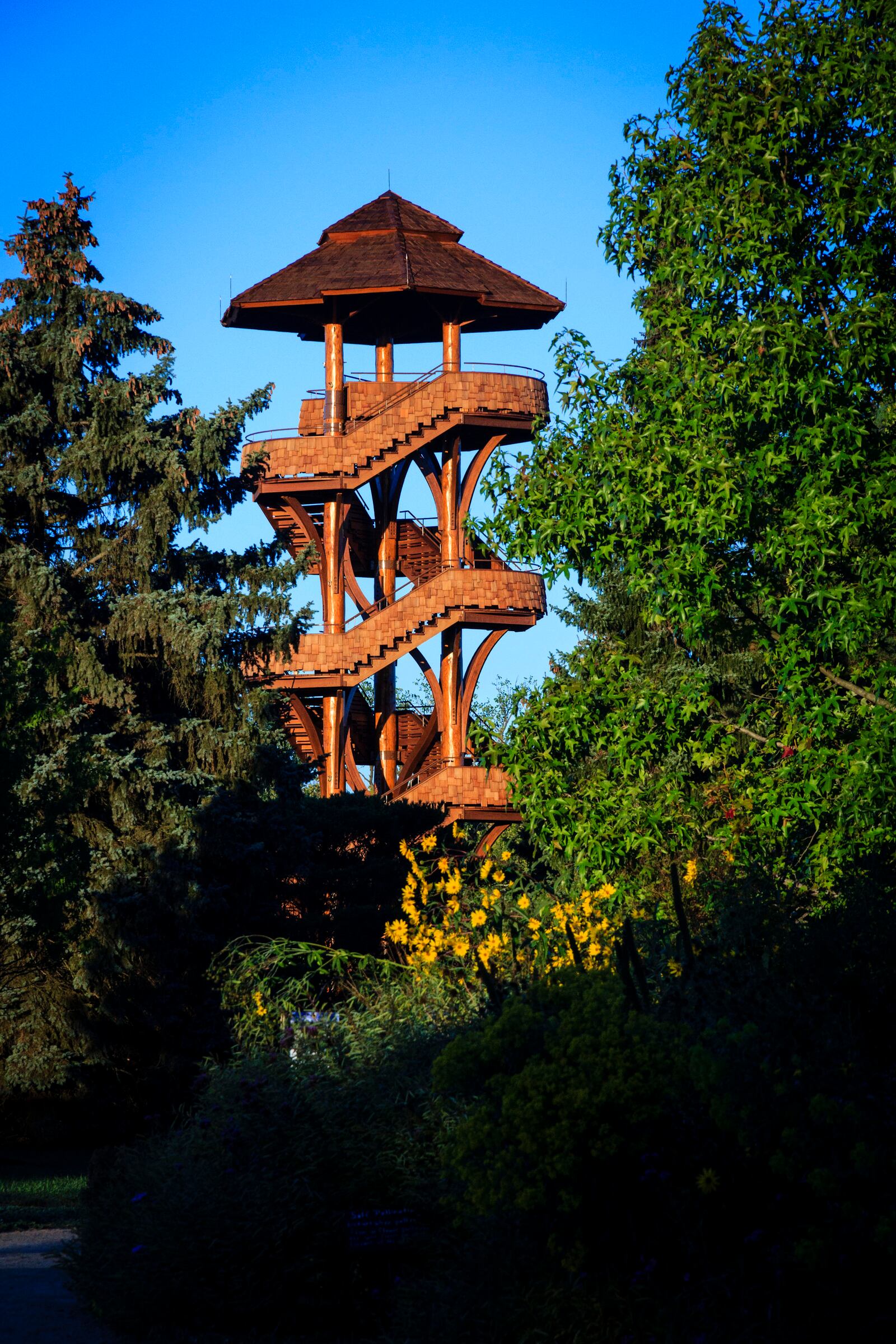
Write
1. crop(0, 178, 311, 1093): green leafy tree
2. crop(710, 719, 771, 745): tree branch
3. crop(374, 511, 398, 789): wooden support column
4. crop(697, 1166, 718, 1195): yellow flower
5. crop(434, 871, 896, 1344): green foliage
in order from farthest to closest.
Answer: crop(374, 511, 398, 789): wooden support column, crop(0, 178, 311, 1093): green leafy tree, crop(710, 719, 771, 745): tree branch, crop(697, 1166, 718, 1195): yellow flower, crop(434, 871, 896, 1344): green foliage

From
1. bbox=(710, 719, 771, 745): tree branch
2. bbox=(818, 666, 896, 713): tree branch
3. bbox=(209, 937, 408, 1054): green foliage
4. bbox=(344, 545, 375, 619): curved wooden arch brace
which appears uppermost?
bbox=(344, 545, 375, 619): curved wooden arch brace

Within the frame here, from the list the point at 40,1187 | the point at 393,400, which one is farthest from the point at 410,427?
the point at 40,1187

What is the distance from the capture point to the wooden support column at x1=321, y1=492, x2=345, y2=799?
1481 inches

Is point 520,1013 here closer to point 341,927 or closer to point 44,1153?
point 44,1153

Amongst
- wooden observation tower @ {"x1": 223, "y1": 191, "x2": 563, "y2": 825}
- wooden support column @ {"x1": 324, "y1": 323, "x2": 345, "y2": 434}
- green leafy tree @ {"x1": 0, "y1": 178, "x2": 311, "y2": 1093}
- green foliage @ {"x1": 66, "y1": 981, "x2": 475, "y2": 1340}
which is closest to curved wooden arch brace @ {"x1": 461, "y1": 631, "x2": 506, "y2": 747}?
wooden observation tower @ {"x1": 223, "y1": 191, "x2": 563, "y2": 825}

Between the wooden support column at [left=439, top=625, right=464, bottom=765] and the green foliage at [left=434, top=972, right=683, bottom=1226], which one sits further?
the wooden support column at [left=439, top=625, right=464, bottom=765]

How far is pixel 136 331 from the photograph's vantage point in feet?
81.3

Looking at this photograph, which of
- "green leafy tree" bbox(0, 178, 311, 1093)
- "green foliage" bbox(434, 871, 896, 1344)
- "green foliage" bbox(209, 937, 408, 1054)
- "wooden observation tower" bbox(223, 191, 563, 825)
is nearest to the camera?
"green foliage" bbox(434, 871, 896, 1344)

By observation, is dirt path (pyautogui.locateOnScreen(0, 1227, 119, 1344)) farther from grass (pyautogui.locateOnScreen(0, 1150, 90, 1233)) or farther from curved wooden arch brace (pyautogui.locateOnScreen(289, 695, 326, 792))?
curved wooden arch brace (pyautogui.locateOnScreen(289, 695, 326, 792))

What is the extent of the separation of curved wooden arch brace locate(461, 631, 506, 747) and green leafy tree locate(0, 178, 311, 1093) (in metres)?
13.7

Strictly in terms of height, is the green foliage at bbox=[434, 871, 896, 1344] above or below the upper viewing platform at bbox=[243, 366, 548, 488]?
below

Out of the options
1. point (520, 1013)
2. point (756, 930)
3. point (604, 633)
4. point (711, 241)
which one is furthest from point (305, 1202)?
point (604, 633)

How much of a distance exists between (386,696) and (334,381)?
9272 mm

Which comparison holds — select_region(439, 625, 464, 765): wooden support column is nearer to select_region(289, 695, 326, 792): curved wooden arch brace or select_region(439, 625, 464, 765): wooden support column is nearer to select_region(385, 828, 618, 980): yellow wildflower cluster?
select_region(289, 695, 326, 792): curved wooden arch brace
